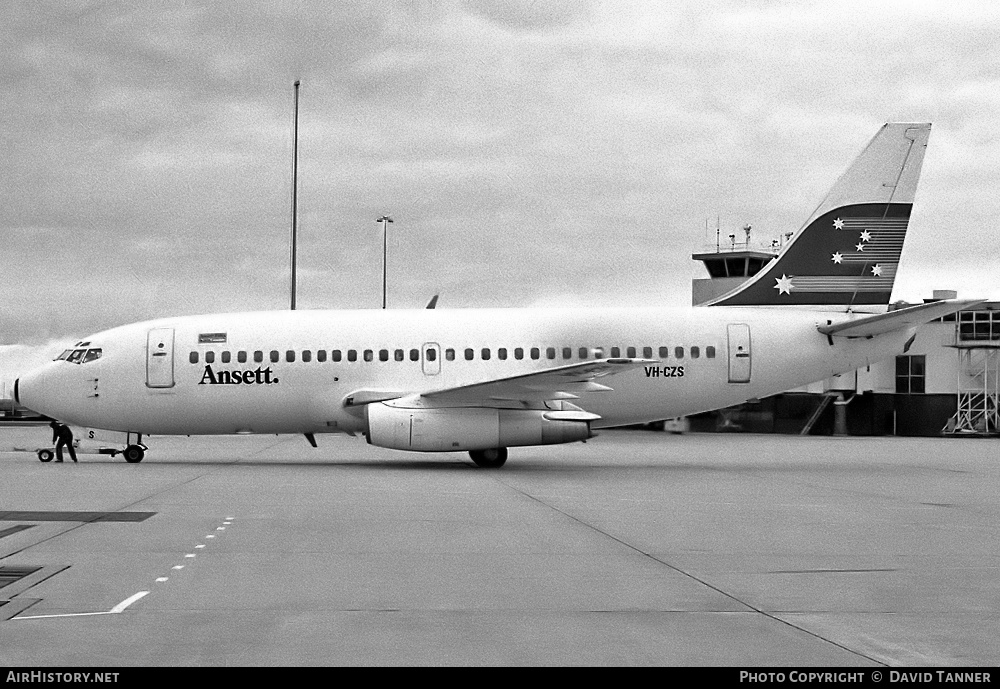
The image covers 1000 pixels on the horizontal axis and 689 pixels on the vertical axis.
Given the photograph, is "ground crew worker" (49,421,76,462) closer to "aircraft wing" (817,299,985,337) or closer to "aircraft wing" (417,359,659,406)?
"aircraft wing" (417,359,659,406)

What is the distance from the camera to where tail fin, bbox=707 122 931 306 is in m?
27.2

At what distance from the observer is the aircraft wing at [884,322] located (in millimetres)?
24656

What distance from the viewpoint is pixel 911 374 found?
50.2 meters

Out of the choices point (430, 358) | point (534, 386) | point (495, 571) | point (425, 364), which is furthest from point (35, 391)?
point (495, 571)

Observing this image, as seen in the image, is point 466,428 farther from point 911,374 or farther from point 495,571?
point 911,374

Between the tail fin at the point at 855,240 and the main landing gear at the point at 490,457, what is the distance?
629 centimetres

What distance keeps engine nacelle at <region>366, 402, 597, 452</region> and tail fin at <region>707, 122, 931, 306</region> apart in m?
5.59

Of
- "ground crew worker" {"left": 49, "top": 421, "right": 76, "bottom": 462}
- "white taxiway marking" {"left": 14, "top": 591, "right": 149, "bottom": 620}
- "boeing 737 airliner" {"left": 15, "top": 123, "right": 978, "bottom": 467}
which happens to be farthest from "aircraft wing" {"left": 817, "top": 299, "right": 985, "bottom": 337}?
"white taxiway marking" {"left": 14, "top": 591, "right": 149, "bottom": 620}

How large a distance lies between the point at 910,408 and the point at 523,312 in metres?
28.5

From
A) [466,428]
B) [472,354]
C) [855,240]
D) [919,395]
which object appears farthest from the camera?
[919,395]

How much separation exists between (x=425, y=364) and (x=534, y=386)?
3105 millimetres

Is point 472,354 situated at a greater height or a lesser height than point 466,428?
greater
